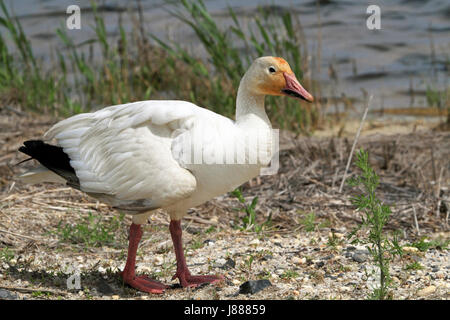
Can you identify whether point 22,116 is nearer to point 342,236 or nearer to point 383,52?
point 342,236

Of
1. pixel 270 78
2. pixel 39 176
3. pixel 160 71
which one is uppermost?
pixel 160 71

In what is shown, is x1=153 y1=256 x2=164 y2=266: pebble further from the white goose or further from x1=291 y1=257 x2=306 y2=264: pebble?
x1=291 y1=257 x2=306 y2=264: pebble

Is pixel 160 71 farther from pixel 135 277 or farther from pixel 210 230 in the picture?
pixel 135 277

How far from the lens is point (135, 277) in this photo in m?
4.59

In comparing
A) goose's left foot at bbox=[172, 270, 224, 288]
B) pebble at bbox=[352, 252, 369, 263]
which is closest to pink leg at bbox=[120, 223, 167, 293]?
goose's left foot at bbox=[172, 270, 224, 288]

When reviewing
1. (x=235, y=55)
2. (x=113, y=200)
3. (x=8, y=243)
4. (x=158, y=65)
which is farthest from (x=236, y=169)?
(x=158, y=65)

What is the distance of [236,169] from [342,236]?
146cm

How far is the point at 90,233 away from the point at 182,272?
105cm

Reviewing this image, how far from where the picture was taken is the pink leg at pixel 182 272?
15.0 ft

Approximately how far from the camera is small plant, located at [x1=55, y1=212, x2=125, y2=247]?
209 inches

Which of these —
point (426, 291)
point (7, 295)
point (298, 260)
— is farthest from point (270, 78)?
point (7, 295)

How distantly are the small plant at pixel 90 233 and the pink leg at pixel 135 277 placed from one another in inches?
28.2

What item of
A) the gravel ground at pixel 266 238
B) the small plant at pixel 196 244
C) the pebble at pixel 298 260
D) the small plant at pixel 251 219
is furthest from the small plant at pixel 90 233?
the pebble at pixel 298 260

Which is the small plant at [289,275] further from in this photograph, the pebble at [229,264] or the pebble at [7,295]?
the pebble at [7,295]
